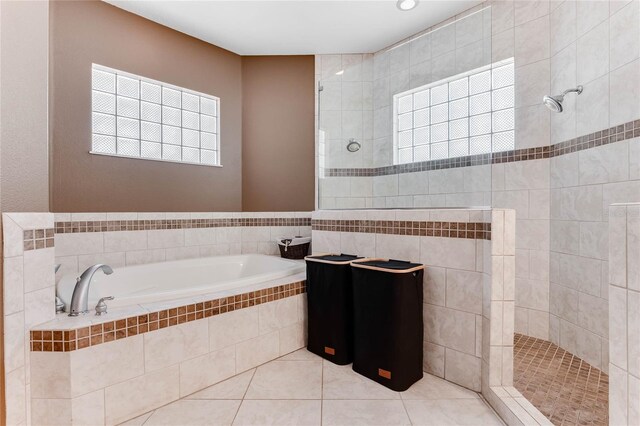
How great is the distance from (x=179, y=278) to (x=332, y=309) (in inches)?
59.0

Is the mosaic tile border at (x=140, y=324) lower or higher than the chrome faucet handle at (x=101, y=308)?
lower

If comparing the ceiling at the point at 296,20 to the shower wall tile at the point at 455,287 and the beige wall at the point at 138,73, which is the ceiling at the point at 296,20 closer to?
the beige wall at the point at 138,73

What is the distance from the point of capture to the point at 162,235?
111 inches

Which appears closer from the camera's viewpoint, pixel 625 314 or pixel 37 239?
pixel 625 314

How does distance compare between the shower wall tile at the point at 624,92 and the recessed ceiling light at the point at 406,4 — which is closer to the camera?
the shower wall tile at the point at 624,92

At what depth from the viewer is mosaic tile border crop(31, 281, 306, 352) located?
1.35 meters

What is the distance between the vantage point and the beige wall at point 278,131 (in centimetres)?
348

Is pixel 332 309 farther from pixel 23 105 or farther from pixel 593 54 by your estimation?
pixel 593 54

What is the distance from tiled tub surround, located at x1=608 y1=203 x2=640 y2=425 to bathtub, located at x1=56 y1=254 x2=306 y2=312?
1.69 m

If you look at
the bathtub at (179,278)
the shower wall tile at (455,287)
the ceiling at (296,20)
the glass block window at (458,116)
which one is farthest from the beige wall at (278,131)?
the shower wall tile at (455,287)

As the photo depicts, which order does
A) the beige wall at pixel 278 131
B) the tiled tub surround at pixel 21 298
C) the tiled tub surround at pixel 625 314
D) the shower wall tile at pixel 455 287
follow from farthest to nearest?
the beige wall at pixel 278 131 → the shower wall tile at pixel 455 287 → the tiled tub surround at pixel 21 298 → the tiled tub surround at pixel 625 314

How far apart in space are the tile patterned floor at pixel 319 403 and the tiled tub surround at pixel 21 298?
46 centimetres

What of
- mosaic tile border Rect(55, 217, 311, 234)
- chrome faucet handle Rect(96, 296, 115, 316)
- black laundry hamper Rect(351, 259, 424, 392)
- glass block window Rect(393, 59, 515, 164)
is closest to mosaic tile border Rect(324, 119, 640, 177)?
glass block window Rect(393, 59, 515, 164)

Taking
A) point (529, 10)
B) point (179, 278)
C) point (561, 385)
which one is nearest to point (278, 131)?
point (179, 278)
